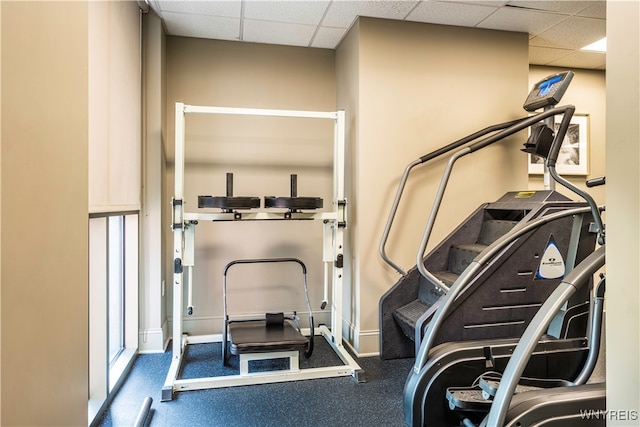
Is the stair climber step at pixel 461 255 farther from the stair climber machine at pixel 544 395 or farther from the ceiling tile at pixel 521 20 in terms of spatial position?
the ceiling tile at pixel 521 20

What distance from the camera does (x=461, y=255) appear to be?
289cm

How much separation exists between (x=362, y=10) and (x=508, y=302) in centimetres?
237

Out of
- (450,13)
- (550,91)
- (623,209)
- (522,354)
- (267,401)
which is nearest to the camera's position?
(623,209)

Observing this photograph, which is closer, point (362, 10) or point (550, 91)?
point (550, 91)

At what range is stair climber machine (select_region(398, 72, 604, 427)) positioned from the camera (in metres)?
1.95

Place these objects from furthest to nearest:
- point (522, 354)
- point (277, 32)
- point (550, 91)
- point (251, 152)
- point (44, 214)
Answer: point (251, 152) → point (277, 32) → point (550, 91) → point (522, 354) → point (44, 214)

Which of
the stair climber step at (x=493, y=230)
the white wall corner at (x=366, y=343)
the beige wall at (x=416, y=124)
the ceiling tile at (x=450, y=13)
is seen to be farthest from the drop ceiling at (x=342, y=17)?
the white wall corner at (x=366, y=343)

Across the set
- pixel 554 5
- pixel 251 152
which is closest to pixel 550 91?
pixel 554 5

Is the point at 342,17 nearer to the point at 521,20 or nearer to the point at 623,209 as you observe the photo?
the point at 521,20

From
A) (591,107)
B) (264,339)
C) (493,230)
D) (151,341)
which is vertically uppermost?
(591,107)

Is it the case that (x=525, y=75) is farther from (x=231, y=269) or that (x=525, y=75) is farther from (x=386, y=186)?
(x=231, y=269)

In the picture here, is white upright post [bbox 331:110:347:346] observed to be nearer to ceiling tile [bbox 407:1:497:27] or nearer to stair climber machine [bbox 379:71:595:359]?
stair climber machine [bbox 379:71:595:359]

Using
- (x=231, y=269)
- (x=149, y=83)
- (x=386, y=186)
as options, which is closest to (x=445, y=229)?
(x=386, y=186)

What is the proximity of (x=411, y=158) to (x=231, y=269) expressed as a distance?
1.89 metres
